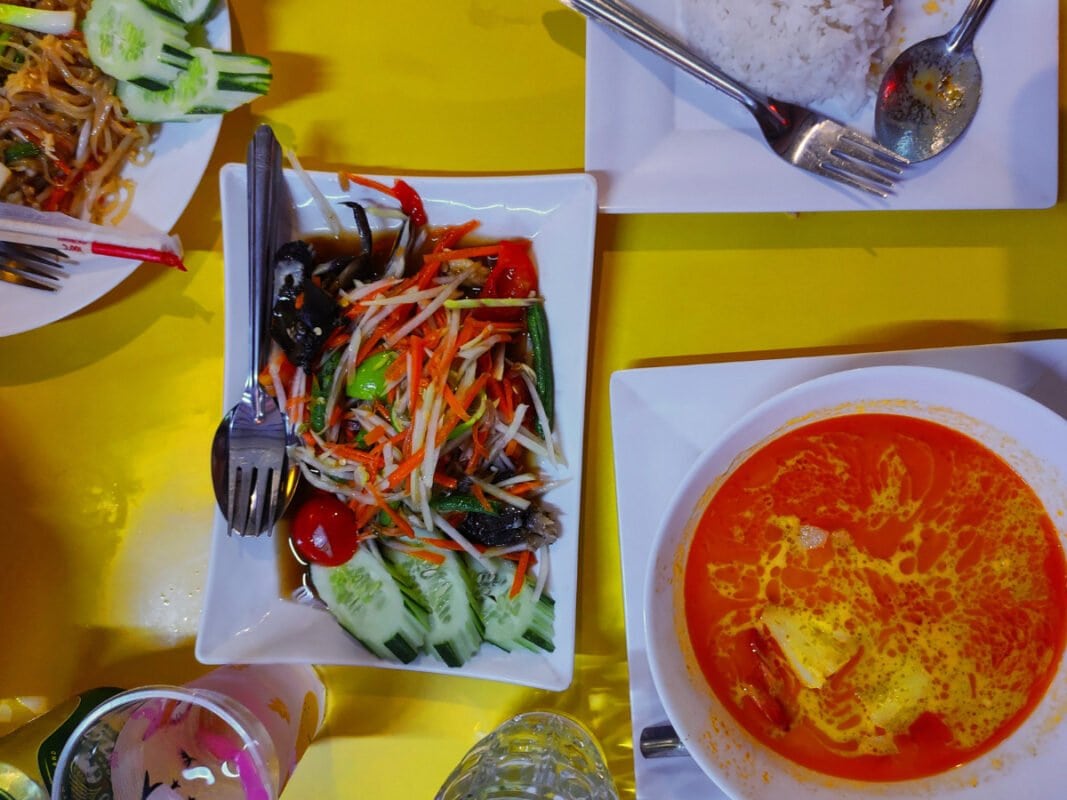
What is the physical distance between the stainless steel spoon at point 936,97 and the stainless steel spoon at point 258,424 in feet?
3.56

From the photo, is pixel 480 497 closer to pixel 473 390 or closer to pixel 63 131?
pixel 473 390

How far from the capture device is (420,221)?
1449 millimetres

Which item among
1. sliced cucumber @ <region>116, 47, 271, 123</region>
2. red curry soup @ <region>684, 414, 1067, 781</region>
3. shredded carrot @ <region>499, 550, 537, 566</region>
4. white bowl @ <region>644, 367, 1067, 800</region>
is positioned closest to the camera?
white bowl @ <region>644, 367, 1067, 800</region>

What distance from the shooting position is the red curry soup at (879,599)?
1.25 metres

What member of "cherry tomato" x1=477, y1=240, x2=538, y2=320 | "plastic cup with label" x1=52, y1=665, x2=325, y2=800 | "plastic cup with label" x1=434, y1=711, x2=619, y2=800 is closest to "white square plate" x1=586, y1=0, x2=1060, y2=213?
"cherry tomato" x1=477, y1=240, x2=538, y2=320

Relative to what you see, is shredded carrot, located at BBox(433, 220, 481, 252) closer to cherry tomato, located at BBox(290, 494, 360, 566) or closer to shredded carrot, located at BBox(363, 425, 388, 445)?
shredded carrot, located at BBox(363, 425, 388, 445)

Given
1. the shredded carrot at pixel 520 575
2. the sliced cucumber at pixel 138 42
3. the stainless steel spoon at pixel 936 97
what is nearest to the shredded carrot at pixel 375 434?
the shredded carrot at pixel 520 575

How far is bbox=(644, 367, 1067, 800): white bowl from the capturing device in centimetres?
113

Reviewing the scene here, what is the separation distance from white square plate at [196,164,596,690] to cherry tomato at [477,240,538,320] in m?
0.02

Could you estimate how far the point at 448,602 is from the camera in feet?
4.67

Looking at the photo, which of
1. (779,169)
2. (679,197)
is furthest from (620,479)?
(779,169)

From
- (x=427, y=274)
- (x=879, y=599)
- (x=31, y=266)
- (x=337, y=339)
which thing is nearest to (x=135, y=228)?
(x=31, y=266)

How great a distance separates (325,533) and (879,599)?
3.12 feet

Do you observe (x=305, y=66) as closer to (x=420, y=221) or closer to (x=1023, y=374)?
(x=420, y=221)
